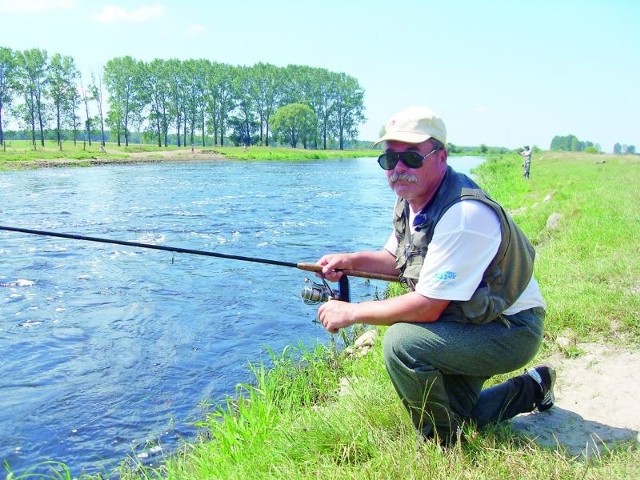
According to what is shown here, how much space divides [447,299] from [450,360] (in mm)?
351

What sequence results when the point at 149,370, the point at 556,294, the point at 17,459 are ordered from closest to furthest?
the point at 17,459
the point at 556,294
the point at 149,370

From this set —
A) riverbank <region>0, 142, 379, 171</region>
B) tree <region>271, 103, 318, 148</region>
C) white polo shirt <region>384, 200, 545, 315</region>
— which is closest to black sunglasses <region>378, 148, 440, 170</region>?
white polo shirt <region>384, 200, 545, 315</region>

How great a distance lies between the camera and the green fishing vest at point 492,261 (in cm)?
280

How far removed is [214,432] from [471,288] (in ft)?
7.85

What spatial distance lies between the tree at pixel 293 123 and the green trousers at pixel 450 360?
93.0 m

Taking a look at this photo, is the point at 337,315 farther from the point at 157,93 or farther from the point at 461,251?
the point at 157,93

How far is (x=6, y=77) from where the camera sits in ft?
213

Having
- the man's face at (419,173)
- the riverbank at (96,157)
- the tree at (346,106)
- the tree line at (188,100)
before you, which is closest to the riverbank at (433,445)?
the man's face at (419,173)

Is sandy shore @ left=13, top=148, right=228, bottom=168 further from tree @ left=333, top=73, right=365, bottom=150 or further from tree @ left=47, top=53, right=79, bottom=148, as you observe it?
tree @ left=333, top=73, right=365, bottom=150

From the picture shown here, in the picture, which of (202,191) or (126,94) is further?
(126,94)

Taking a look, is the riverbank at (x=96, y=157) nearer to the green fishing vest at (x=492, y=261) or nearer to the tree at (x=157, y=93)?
the tree at (x=157, y=93)

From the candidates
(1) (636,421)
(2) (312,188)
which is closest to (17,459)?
(1) (636,421)

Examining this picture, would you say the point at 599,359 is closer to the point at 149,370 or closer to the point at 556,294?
the point at 556,294

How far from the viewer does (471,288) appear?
2.72 meters
